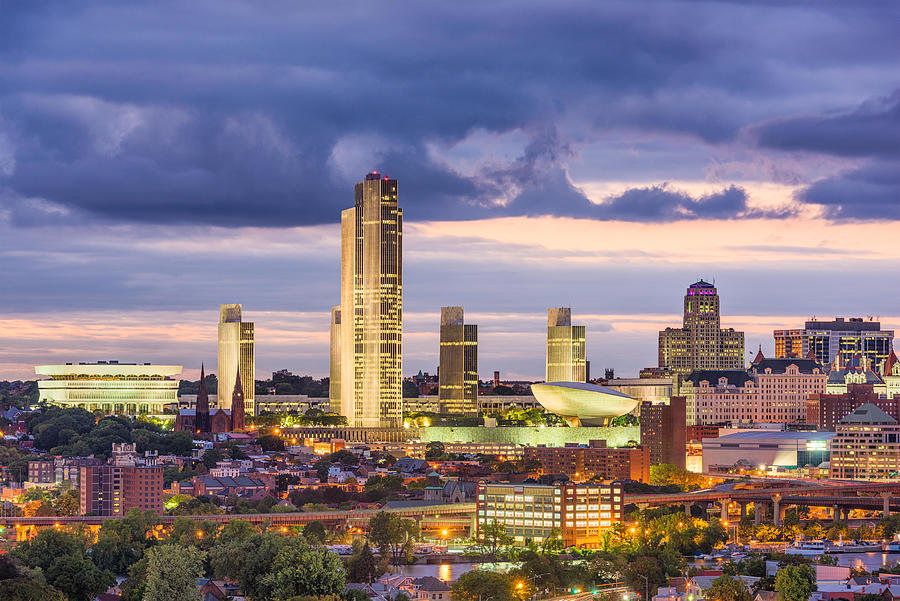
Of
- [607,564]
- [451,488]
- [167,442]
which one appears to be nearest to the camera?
[607,564]

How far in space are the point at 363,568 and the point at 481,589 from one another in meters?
9.92

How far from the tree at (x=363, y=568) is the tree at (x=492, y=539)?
47.1ft

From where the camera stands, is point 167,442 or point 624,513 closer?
point 624,513

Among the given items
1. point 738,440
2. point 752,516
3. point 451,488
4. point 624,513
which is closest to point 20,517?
point 451,488

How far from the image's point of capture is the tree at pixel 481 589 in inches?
3866

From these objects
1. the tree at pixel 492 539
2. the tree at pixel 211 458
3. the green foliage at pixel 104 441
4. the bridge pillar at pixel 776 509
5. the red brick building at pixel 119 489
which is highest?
the green foliage at pixel 104 441

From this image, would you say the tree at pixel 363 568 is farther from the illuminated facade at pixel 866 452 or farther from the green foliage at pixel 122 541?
the illuminated facade at pixel 866 452

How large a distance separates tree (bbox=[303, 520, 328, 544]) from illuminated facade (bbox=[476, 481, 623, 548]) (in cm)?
1133

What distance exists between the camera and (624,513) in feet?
464

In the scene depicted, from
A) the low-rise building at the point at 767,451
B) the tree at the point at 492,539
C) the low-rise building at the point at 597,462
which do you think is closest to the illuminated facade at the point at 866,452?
the low-rise building at the point at 767,451

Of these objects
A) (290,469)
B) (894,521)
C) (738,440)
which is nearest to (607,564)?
(894,521)

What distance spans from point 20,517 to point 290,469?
3776 centimetres

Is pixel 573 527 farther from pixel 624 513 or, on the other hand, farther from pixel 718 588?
pixel 718 588

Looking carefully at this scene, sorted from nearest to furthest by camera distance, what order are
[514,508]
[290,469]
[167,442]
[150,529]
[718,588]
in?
[718,588]
[150,529]
[514,508]
[290,469]
[167,442]
